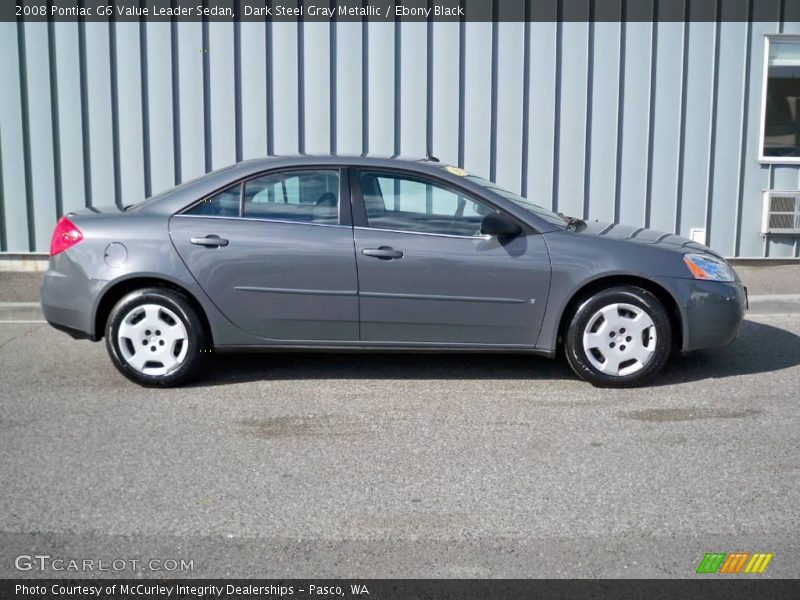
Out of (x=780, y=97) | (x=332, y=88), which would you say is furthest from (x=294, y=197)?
(x=780, y=97)

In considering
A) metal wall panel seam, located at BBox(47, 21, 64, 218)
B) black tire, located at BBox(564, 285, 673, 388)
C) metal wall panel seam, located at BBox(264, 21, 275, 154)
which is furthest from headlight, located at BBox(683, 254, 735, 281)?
metal wall panel seam, located at BBox(47, 21, 64, 218)

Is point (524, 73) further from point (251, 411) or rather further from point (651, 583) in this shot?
point (651, 583)

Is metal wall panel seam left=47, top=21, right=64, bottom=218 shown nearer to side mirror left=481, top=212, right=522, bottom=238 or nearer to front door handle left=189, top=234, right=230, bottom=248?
front door handle left=189, top=234, right=230, bottom=248

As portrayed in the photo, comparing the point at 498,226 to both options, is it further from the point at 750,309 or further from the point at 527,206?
the point at 750,309

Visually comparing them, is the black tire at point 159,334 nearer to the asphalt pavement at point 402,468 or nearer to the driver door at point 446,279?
the asphalt pavement at point 402,468

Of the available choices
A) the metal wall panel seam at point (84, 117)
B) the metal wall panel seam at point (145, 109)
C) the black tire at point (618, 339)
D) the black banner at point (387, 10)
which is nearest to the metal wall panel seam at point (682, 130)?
the black banner at point (387, 10)

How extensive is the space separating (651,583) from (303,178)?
11.7 feet

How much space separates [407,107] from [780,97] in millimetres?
4003

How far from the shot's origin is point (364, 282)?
5934mm

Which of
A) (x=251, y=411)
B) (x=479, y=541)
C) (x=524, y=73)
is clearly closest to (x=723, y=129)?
(x=524, y=73)

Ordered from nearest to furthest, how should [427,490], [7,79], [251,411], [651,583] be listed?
[651,583] → [427,490] → [251,411] → [7,79]

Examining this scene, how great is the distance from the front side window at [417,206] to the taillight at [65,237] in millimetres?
1857

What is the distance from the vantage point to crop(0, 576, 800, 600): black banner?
343 cm

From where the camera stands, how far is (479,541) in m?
3.87
